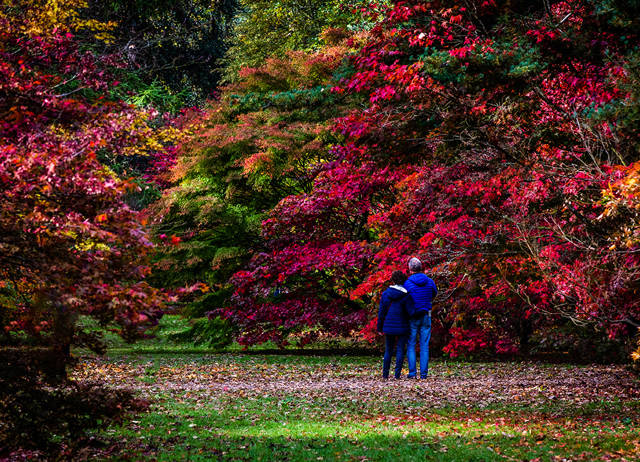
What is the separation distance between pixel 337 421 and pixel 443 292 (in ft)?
25.3

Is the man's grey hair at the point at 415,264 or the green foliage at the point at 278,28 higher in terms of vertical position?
the green foliage at the point at 278,28

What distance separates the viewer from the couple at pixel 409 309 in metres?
11.5

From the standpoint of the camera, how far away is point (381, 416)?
8734mm

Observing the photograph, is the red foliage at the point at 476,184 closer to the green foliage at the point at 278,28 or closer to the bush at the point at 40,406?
the bush at the point at 40,406

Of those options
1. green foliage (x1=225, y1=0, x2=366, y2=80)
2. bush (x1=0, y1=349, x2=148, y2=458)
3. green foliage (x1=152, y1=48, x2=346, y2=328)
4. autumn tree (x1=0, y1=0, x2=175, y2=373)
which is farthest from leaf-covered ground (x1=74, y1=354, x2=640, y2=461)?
green foliage (x1=225, y1=0, x2=366, y2=80)

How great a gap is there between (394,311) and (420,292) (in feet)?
1.78

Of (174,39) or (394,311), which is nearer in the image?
(394,311)

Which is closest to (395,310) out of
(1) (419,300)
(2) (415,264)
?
(1) (419,300)

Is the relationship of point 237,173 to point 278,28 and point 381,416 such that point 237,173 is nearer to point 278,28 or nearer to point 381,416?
point 381,416

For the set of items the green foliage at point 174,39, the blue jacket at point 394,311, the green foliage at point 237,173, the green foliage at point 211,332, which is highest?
the green foliage at point 174,39

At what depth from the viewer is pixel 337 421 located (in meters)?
8.55

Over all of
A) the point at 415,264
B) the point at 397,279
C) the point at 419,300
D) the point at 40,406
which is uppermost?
the point at 415,264

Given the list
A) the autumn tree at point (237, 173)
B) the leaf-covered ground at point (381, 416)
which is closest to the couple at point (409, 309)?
the leaf-covered ground at point (381, 416)

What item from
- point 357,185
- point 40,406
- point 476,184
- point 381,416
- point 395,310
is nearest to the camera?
point 40,406
